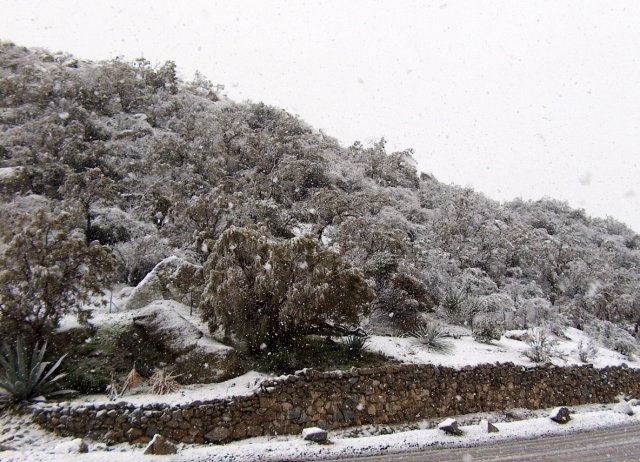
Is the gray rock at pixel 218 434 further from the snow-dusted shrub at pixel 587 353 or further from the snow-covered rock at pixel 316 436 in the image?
the snow-dusted shrub at pixel 587 353

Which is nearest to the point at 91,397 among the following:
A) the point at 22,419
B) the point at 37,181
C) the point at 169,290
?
the point at 22,419

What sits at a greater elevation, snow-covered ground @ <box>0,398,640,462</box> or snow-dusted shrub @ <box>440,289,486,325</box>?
snow-dusted shrub @ <box>440,289,486,325</box>

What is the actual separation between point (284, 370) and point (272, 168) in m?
12.9

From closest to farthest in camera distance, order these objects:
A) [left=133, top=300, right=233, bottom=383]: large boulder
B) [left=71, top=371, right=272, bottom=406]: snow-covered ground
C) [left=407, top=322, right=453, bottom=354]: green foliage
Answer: [left=71, top=371, right=272, bottom=406]: snow-covered ground, [left=133, top=300, right=233, bottom=383]: large boulder, [left=407, top=322, right=453, bottom=354]: green foliage

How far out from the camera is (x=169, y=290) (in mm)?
10656

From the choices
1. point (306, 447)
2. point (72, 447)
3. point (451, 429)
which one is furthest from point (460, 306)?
point (72, 447)

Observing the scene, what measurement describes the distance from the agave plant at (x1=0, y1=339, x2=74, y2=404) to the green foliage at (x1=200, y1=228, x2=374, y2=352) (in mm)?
3230

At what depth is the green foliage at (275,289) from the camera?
8.94 metres

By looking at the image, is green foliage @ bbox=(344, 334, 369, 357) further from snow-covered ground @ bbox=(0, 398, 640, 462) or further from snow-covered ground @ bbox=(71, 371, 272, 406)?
snow-covered ground @ bbox=(71, 371, 272, 406)

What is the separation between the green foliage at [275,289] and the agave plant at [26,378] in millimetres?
3230

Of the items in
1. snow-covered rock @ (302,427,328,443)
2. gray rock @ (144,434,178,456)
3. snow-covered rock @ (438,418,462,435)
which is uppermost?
gray rock @ (144,434,178,456)

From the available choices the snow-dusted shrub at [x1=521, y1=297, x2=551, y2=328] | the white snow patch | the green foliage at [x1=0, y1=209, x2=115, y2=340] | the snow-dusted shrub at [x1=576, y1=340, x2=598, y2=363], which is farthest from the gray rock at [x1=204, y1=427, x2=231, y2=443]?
the snow-dusted shrub at [x1=521, y1=297, x2=551, y2=328]

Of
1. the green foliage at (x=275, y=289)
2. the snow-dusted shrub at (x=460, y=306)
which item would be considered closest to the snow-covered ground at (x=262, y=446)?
the green foliage at (x=275, y=289)

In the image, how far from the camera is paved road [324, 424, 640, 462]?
660 centimetres
